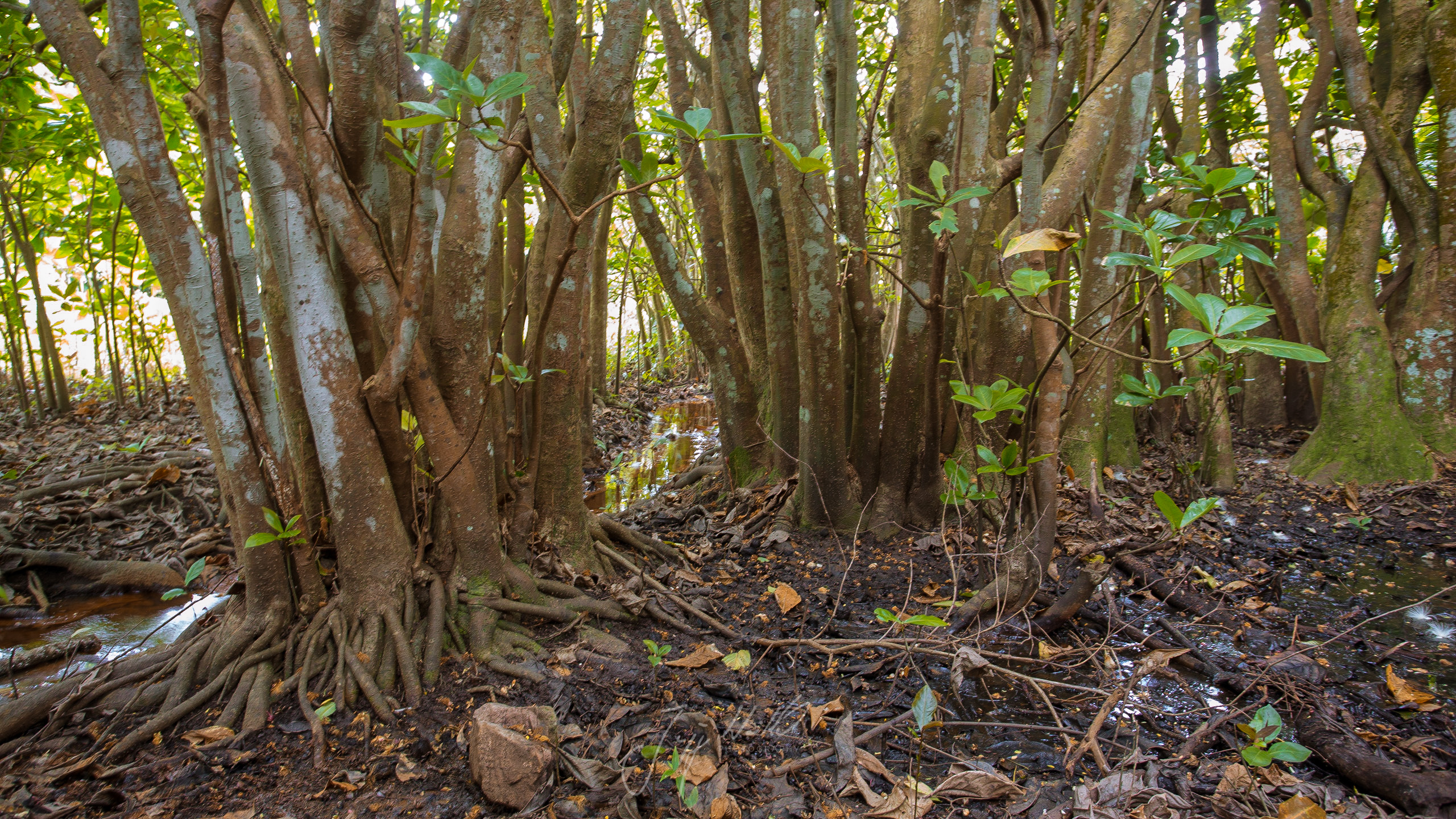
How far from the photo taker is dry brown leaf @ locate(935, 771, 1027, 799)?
1.94 metres

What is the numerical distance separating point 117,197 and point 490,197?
8.03 meters

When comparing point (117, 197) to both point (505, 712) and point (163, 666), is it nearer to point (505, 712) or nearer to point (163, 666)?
Result: point (163, 666)

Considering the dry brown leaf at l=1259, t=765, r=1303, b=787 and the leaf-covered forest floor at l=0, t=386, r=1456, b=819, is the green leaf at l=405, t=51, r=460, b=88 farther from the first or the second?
the dry brown leaf at l=1259, t=765, r=1303, b=787

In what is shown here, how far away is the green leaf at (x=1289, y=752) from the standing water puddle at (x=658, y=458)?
13.7 feet

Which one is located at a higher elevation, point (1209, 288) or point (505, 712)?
point (1209, 288)

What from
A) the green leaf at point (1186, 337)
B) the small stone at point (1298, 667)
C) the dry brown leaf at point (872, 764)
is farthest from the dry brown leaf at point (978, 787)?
the green leaf at point (1186, 337)

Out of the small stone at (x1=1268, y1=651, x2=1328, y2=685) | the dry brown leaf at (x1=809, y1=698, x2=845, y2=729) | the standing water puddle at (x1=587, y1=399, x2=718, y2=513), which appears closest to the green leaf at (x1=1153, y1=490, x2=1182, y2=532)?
the small stone at (x1=1268, y1=651, x2=1328, y2=685)

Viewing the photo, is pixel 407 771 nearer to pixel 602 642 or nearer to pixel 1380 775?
pixel 602 642

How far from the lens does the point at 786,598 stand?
3254 millimetres

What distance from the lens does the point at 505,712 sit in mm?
2094

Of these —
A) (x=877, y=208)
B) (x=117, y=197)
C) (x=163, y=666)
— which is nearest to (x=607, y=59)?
(x=163, y=666)

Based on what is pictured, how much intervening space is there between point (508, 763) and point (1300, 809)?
2018mm

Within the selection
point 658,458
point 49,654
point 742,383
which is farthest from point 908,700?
point 658,458

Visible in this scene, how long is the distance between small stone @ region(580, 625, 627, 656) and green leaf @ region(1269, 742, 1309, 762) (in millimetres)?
2023
